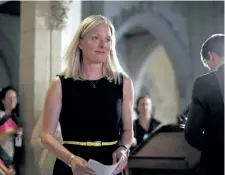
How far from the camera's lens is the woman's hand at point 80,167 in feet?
5.27

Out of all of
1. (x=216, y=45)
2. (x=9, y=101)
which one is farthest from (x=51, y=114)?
(x=9, y=101)

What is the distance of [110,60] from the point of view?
182 cm

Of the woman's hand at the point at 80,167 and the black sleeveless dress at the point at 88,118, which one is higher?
the black sleeveless dress at the point at 88,118

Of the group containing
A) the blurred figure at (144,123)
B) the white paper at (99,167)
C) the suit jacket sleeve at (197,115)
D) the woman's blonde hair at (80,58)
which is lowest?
the blurred figure at (144,123)

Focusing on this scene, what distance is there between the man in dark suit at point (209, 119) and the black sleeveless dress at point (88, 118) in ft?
1.73

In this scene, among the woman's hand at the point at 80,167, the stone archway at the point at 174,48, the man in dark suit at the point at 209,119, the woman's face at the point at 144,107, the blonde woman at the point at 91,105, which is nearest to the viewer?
the woman's hand at the point at 80,167

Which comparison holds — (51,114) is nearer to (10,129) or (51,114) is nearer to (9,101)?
(10,129)

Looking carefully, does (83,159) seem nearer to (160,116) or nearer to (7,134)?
(7,134)

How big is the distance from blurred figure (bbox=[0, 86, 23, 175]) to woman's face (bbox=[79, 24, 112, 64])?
2.20 metres

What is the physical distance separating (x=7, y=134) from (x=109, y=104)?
2267mm

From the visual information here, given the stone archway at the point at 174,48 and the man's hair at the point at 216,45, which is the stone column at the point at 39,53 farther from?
the stone archway at the point at 174,48

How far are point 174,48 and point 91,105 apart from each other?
6.69 meters

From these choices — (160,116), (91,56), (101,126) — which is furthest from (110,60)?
(160,116)

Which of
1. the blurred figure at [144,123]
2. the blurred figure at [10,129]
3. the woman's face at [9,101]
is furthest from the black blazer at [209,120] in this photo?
→ the blurred figure at [144,123]
